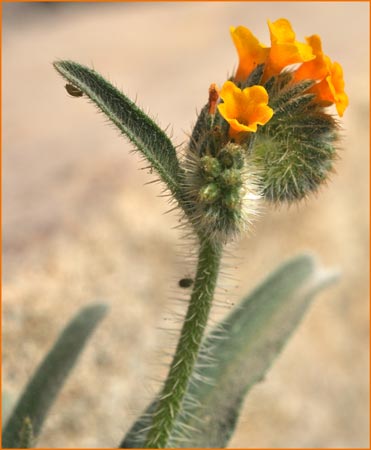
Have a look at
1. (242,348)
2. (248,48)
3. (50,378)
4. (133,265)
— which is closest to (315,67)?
(248,48)

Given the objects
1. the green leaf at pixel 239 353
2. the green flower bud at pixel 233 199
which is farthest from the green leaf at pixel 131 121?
the green leaf at pixel 239 353

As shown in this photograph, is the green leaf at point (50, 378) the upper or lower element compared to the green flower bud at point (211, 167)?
lower

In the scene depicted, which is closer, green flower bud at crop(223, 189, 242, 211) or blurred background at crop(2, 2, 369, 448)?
green flower bud at crop(223, 189, 242, 211)

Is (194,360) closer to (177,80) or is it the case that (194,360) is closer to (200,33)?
(177,80)

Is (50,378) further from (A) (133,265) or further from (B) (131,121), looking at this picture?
(A) (133,265)

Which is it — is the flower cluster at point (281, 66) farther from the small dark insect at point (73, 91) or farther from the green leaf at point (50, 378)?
the green leaf at point (50, 378)

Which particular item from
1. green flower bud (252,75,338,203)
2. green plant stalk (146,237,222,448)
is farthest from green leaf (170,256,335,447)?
green flower bud (252,75,338,203)

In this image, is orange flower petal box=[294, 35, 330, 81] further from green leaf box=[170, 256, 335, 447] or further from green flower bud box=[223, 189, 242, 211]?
green leaf box=[170, 256, 335, 447]
